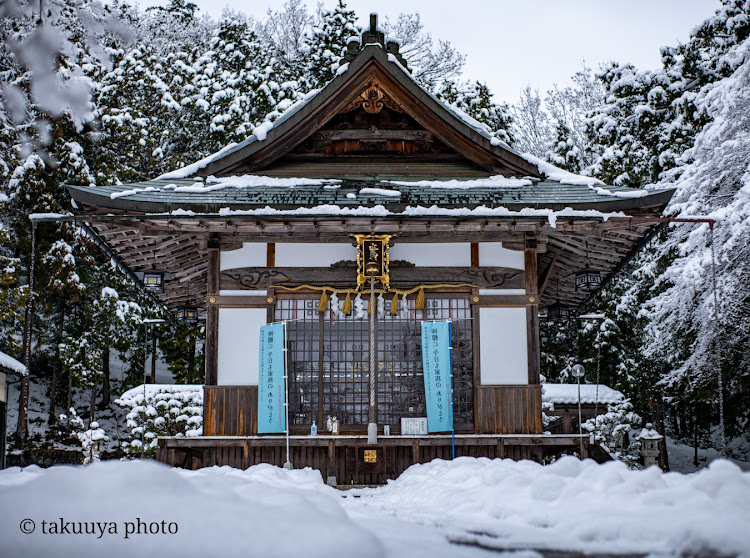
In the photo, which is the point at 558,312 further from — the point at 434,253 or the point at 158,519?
the point at 158,519

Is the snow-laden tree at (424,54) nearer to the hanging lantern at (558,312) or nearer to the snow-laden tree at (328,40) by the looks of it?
the snow-laden tree at (328,40)

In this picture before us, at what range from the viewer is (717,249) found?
15.6m

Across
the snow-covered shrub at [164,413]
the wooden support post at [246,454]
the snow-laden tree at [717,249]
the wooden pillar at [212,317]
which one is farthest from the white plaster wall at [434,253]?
the snow-covered shrub at [164,413]

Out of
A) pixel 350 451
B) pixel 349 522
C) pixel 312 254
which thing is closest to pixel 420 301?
pixel 312 254

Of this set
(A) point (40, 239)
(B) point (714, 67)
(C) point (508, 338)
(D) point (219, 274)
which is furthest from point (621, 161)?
(A) point (40, 239)

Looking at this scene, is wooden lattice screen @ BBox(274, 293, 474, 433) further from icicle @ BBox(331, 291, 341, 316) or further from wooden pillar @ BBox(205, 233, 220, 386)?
wooden pillar @ BBox(205, 233, 220, 386)

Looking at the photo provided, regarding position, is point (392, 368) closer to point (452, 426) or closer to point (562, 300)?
point (452, 426)

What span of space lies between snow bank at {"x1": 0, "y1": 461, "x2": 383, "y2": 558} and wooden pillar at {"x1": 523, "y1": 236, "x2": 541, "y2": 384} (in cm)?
742

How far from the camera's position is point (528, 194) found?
38.4 feet

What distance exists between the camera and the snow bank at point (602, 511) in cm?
380

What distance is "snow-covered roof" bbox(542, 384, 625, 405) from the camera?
68.6ft

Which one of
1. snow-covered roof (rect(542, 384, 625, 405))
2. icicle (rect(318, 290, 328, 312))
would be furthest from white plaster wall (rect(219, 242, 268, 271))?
snow-covered roof (rect(542, 384, 625, 405))

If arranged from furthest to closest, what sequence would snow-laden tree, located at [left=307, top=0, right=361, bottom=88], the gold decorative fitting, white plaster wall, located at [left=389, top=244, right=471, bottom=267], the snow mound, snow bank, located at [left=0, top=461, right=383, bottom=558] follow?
snow-laden tree, located at [left=307, top=0, right=361, bottom=88], the snow mound, white plaster wall, located at [left=389, top=244, right=471, bottom=267], the gold decorative fitting, snow bank, located at [left=0, top=461, right=383, bottom=558]

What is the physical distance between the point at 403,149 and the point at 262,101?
15615 millimetres
